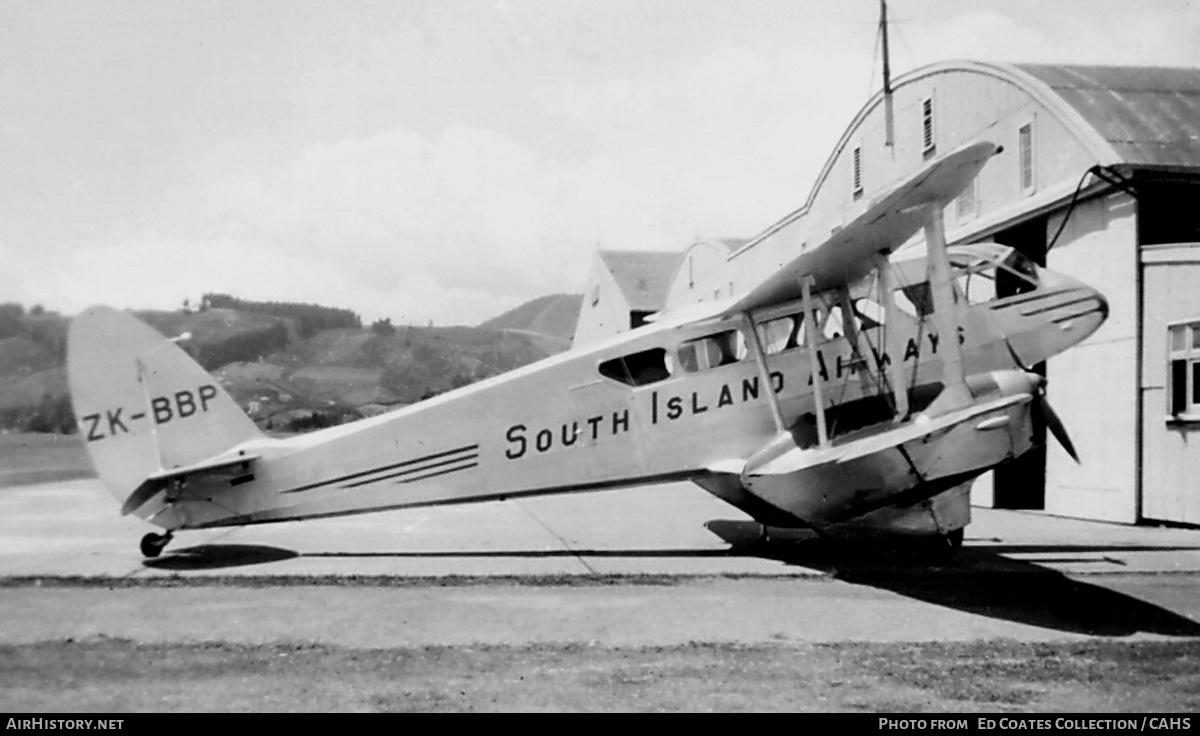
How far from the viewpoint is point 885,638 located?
19.9 ft

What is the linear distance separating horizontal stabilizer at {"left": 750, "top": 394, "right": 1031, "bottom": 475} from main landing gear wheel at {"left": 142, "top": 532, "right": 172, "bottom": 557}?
5.82 metres

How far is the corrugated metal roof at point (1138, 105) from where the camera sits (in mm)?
12969

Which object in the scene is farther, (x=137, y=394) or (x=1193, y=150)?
(x=1193, y=150)

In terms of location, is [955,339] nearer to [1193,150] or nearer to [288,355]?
[1193,150]

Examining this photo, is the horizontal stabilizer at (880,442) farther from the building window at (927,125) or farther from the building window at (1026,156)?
the building window at (927,125)

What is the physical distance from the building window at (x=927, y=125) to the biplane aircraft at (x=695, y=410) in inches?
309

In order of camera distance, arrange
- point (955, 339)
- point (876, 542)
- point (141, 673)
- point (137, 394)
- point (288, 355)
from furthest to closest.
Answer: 1. point (288, 355)
2. point (876, 542)
3. point (137, 394)
4. point (955, 339)
5. point (141, 673)

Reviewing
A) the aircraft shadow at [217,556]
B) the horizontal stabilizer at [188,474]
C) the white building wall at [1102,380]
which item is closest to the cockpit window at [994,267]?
the white building wall at [1102,380]

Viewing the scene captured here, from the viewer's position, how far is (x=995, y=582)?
26.7ft

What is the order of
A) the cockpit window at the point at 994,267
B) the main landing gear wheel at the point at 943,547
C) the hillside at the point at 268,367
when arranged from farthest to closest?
the hillside at the point at 268,367 → the cockpit window at the point at 994,267 → the main landing gear wheel at the point at 943,547

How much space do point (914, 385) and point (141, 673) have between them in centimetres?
737

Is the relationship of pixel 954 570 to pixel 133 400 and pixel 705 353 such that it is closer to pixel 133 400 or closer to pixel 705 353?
pixel 705 353

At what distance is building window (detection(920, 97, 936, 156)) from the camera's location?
17.1m
